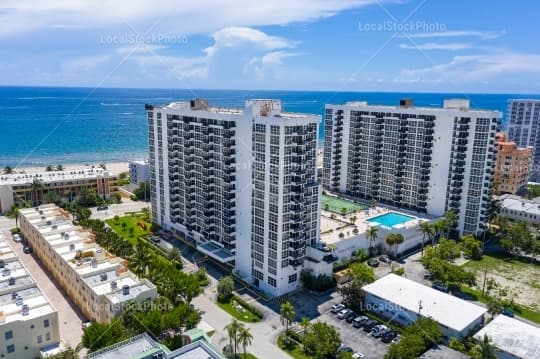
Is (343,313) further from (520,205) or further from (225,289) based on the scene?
(520,205)

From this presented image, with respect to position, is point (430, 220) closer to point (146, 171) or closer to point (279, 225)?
point (279, 225)

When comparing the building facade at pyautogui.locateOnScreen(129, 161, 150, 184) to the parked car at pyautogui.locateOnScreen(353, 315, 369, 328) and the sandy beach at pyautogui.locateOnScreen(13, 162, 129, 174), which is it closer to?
the sandy beach at pyautogui.locateOnScreen(13, 162, 129, 174)

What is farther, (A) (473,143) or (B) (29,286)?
(A) (473,143)

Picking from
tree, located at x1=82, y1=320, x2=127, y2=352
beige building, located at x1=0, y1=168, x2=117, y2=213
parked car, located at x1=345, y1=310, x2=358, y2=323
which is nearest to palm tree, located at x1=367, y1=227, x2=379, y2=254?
parked car, located at x1=345, y1=310, x2=358, y2=323

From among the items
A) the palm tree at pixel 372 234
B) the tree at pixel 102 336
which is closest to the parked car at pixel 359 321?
the palm tree at pixel 372 234

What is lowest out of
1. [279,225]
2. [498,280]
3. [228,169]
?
[498,280]

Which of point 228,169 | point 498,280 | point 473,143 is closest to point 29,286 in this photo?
point 228,169

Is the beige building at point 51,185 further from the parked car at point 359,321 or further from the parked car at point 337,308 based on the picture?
the parked car at point 359,321
